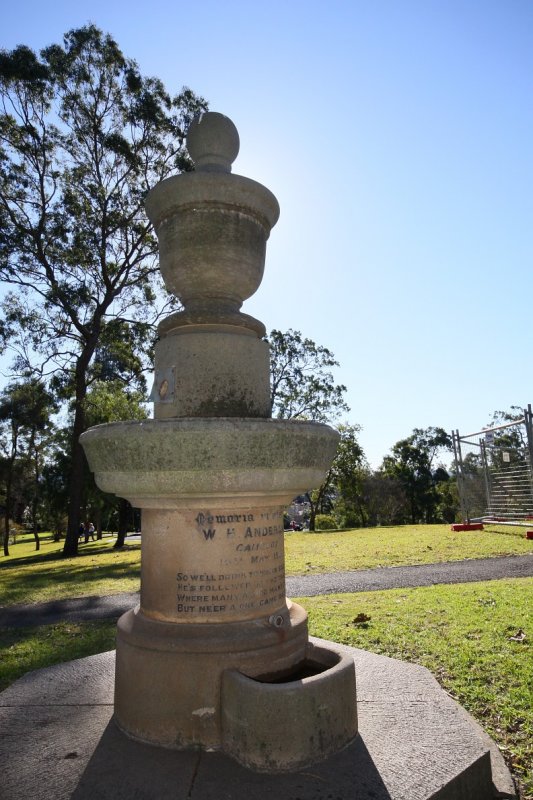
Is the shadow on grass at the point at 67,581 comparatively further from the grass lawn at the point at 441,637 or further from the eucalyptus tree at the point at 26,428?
the eucalyptus tree at the point at 26,428

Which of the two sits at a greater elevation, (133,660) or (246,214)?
(246,214)

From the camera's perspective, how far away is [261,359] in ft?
9.97

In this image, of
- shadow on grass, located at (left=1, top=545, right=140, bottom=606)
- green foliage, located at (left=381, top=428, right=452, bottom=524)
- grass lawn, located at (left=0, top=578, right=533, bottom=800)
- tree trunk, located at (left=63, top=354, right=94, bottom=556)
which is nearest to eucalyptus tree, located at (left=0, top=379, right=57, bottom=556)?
tree trunk, located at (left=63, top=354, right=94, bottom=556)

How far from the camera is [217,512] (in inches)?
101

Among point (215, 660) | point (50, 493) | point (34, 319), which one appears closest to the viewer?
point (215, 660)

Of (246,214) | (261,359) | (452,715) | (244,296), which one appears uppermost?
(246,214)

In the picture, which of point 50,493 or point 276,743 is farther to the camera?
point 50,493

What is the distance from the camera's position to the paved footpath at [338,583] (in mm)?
6594

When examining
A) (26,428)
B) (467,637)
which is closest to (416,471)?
(26,428)

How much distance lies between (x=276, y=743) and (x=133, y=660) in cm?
82

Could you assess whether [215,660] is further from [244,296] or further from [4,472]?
[4,472]

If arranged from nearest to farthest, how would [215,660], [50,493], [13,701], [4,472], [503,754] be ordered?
[215,660] < [503,754] < [13,701] < [4,472] < [50,493]

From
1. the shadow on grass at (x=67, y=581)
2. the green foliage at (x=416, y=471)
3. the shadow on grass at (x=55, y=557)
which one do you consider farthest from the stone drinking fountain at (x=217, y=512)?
the green foliage at (x=416, y=471)

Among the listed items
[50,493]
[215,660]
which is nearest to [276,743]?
[215,660]
